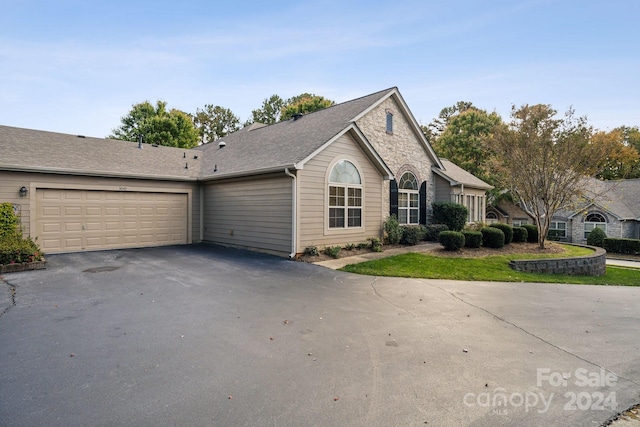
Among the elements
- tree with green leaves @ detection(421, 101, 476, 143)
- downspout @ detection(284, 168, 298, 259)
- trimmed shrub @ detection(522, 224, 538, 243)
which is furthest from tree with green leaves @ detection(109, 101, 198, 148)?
tree with green leaves @ detection(421, 101, 476, 143)

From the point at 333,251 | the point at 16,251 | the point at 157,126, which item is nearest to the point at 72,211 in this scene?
the point at 16,251

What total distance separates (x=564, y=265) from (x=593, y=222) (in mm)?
20674

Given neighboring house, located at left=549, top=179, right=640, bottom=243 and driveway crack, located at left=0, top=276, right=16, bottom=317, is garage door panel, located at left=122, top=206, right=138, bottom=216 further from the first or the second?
neighboring house, located at left=549, top=179, right=640, bottom=243

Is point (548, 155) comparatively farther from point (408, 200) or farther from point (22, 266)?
point (22, 266)

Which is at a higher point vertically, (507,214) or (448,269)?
(507,214)

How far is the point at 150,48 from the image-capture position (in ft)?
45.0

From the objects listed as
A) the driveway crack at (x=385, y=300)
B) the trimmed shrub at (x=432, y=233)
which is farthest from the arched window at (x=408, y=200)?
the driveway crack at (x=385, y=300)

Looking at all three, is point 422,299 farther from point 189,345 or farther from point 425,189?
point 425,189

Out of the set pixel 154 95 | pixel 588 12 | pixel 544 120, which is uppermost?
pixel 154 95

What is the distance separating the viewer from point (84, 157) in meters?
12.6

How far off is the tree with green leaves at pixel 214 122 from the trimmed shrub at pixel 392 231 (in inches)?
1359

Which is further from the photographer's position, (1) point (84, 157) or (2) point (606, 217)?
(2) point (606, 217)

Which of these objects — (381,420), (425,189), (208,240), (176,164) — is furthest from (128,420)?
(425,189)

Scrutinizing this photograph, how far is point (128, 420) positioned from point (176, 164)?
46.4 feet
